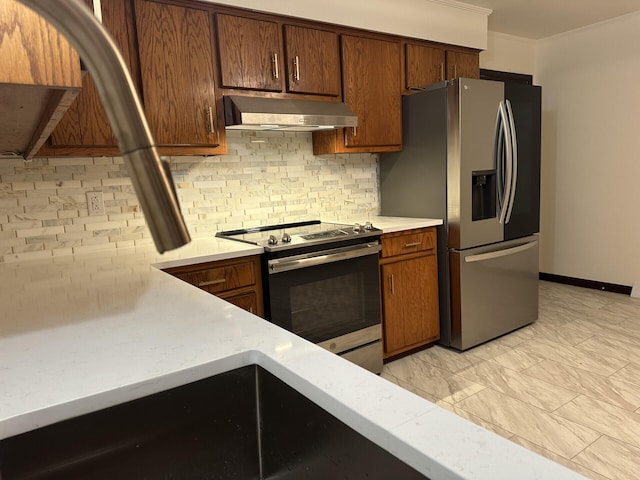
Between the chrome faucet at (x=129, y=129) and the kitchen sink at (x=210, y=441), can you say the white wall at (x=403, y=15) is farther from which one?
the chrome faucet at (x=129, y=129)

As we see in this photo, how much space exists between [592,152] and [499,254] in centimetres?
193

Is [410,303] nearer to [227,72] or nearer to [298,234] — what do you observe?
[298,234]

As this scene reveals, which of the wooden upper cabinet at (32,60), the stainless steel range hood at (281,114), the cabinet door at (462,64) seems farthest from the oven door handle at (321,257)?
the cabinet door at (462,64)

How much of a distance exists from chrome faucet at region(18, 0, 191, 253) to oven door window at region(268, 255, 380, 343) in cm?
195

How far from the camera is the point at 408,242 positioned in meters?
2.84

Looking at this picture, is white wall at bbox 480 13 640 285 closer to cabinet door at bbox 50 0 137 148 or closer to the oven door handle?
the oven door handle

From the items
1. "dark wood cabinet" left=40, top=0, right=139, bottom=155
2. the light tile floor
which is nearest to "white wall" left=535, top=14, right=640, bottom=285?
the light tile floor

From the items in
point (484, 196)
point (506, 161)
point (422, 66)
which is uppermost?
point (422, 66)

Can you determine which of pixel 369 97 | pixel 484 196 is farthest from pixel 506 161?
pixel 369 97

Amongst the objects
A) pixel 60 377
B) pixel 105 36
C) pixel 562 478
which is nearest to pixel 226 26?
pixel 60 377

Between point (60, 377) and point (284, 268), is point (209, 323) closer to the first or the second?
point (60, 377)

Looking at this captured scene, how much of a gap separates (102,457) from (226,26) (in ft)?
7.30

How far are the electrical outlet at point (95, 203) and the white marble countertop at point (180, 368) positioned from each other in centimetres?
106

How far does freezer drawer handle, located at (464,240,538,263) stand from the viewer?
293 cm
